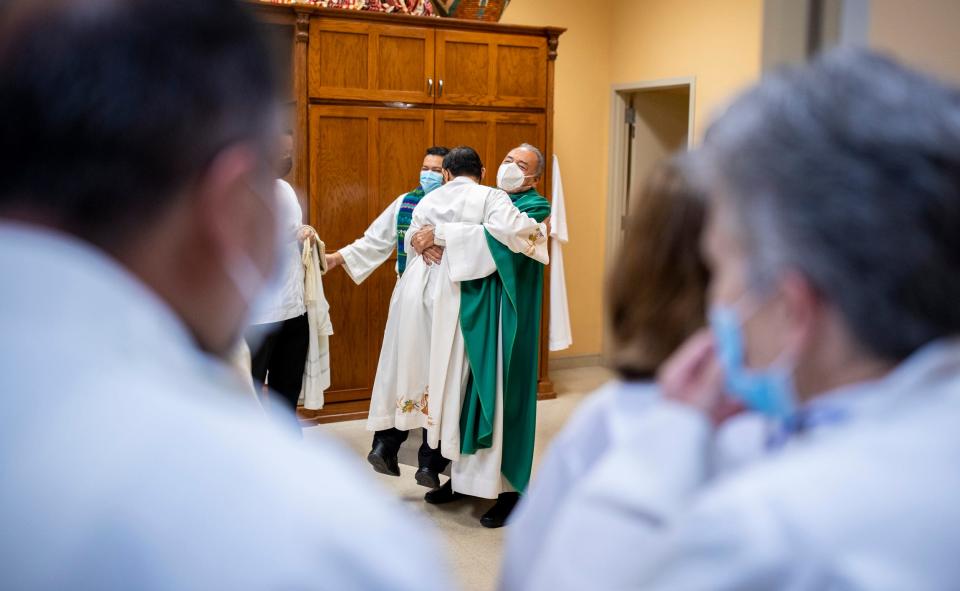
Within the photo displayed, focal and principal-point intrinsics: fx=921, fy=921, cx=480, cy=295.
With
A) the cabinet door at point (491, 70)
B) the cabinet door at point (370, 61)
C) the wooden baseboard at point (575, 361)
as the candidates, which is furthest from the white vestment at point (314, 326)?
the wooden baseboard at point (575, 361)

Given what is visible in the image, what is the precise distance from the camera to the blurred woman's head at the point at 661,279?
917 millimetres

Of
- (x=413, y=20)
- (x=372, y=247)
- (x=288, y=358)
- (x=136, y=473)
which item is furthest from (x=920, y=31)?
(x=413, y=20)

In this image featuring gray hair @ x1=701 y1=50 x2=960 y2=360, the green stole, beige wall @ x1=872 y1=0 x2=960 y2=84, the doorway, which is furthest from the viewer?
the doorway

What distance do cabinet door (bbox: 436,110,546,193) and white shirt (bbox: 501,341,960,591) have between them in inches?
178

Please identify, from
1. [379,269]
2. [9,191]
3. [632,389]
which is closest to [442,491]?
[379,269]

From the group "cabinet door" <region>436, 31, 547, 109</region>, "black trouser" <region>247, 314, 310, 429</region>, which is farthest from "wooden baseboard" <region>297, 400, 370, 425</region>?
"cabinet door" <region>436, 31, 547, 109</region>

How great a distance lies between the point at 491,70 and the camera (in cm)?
525

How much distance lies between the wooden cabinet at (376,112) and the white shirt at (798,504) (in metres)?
4.24

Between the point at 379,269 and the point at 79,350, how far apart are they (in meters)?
4.54

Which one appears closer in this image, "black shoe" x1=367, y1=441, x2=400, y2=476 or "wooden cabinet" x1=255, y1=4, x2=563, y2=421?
"black shoe" x1=367, y1=441, x2=400, y2=476

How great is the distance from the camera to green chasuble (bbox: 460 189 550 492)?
11.8ft

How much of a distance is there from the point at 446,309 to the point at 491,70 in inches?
82.8

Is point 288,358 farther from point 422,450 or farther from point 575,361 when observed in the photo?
point 575,361

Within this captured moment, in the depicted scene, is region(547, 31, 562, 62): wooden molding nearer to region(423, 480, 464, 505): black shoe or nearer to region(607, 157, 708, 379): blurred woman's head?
region(423, 480, 464, 505): black shoe
